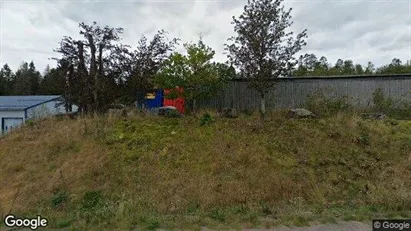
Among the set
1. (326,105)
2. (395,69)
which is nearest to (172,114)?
(326,105)

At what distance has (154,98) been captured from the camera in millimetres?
17328

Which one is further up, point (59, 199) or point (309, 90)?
point (309, 90)

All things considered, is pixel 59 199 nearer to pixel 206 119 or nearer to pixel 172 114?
pixel 206 119

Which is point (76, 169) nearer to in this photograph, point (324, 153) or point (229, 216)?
point (229, 216)

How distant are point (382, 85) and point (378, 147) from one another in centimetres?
837

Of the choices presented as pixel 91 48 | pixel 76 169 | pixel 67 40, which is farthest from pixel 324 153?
pixel 67 40

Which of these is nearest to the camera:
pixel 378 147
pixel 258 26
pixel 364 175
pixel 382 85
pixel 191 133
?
pixel 364 175

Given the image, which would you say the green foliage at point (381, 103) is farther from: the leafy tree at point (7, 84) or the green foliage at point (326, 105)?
the leafy tree at point (7, 84)

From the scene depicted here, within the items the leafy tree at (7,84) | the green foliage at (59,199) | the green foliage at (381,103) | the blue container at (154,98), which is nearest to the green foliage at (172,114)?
the blue container at (154,98)

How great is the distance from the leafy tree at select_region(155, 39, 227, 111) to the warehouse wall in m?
2.54

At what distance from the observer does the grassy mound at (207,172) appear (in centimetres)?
632

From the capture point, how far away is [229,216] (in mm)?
6000

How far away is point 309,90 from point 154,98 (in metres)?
9.17

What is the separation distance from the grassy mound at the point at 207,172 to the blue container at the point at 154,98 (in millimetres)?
3030
